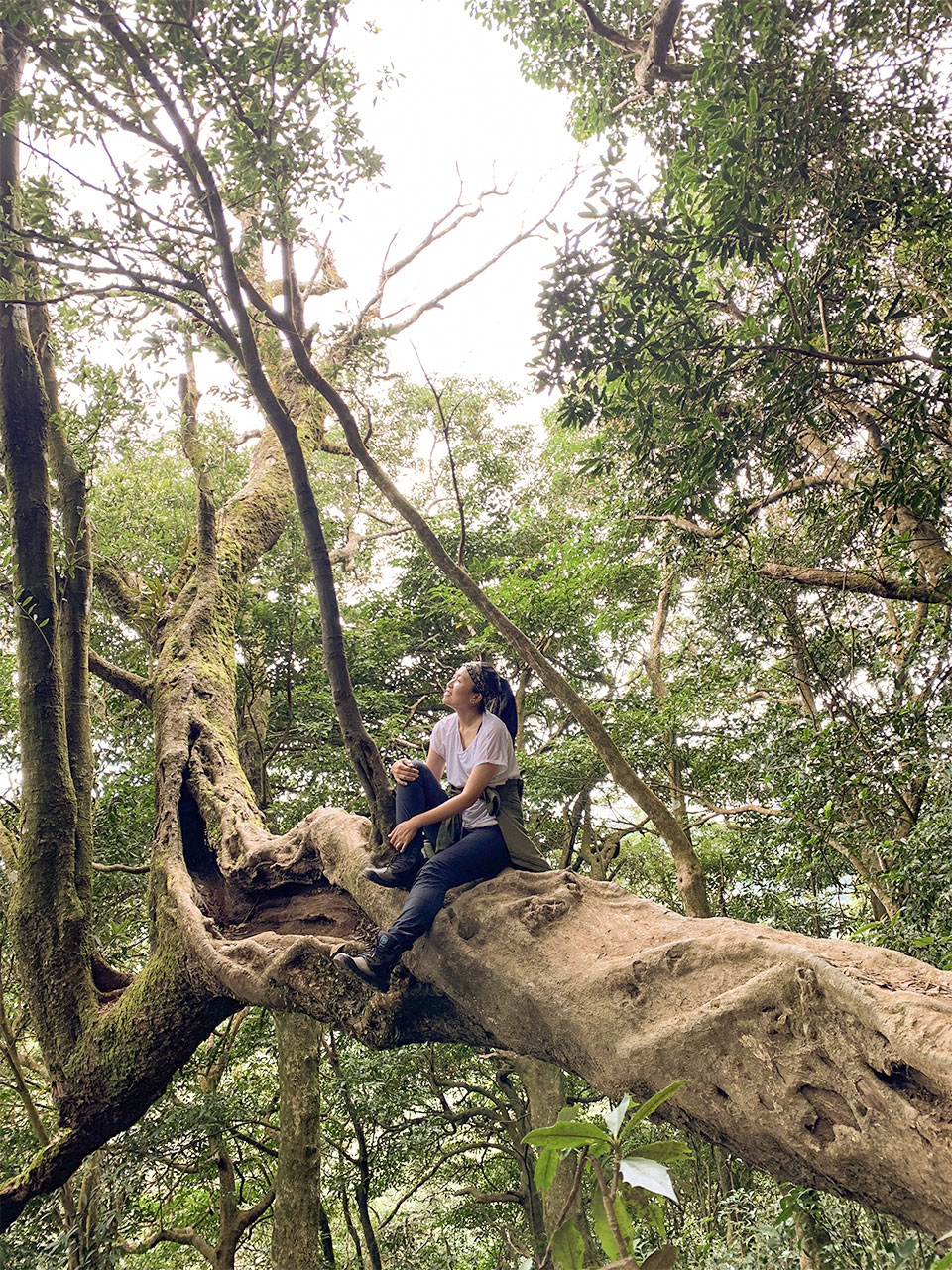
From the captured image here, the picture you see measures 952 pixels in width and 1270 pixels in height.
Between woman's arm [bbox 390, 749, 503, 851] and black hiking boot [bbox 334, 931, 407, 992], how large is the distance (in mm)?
415

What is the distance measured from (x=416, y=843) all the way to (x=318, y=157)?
10.7 feet

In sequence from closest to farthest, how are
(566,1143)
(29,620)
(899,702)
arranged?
(566,1143) < (29,620) < (899,702)

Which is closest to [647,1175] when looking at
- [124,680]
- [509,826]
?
[509,826]

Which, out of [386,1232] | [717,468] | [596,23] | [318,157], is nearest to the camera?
[318,157]

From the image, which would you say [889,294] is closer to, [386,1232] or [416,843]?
[416,843]

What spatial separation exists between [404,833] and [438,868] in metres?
0.25

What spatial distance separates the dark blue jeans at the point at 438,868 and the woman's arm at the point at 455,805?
0.12 meters

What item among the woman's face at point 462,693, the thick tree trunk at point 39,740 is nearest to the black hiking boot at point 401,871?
the woman's face at point 462,693

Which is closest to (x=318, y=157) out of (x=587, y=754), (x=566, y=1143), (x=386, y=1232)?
(x=566, y=1143)

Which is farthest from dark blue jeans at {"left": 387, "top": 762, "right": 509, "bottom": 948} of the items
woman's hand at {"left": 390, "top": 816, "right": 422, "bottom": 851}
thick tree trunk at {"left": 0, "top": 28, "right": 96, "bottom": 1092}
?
thick tree trunk at {"left": 0, "top": 28, "right": 96, "bottom": 1092}

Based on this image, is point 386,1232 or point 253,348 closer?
point 253,348

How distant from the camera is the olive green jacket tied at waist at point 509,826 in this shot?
3.20m

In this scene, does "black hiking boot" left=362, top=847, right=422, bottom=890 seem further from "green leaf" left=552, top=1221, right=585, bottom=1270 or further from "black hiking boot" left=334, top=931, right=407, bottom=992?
"green leaf" left=552, top=1221, right=585, bottom=1270

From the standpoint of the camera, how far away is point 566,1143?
1.23 metres
